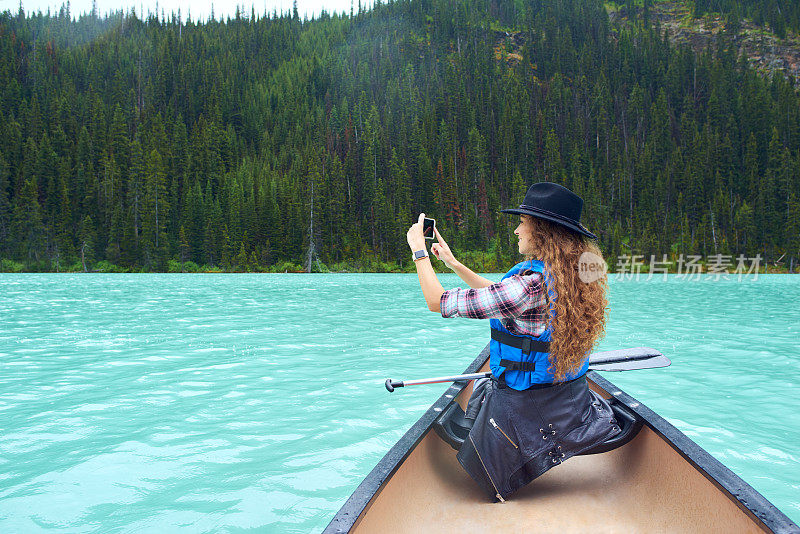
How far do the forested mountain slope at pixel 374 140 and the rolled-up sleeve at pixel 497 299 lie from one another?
6629 centimetres

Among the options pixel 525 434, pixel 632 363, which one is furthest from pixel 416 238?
pixel 632 363

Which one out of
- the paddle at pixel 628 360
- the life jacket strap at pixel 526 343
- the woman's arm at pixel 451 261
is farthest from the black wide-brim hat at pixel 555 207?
the paddle at pixel 628 360

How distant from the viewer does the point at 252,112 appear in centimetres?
10519

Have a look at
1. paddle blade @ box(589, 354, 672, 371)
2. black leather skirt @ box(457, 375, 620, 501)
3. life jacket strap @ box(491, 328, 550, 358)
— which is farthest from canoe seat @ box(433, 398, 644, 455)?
life jacket strap @ box(491, 328, 550, 358)

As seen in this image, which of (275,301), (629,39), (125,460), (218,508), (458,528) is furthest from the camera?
(629,39)

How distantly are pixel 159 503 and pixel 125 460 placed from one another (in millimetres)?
1198

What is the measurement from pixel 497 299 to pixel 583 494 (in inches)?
68.7

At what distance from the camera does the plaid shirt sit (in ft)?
8.95

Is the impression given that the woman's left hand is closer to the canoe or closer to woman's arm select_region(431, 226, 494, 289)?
woman's arm select_region(431, 226, 494, 289)

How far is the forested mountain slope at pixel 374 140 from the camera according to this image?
72375 mm

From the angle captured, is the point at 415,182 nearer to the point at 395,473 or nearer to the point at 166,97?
the point at 166,97

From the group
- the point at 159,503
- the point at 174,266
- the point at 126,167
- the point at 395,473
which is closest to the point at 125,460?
the point at 159,503

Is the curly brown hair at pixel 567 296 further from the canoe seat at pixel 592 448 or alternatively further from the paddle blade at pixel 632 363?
the paddle blade at pixel 632 363

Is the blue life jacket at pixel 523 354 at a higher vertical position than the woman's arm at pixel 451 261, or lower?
lower
